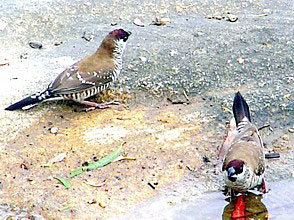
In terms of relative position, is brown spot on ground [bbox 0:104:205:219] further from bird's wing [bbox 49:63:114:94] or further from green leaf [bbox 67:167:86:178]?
bird's wing [bbox 49:63:114:94]

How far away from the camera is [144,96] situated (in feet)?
23.7

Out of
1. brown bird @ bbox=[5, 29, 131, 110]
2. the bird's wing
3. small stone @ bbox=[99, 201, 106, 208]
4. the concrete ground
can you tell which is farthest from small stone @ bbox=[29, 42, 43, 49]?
small stone @ bbox=[99, 201, 106, 208]

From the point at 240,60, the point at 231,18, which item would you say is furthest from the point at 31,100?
the point at 231,18

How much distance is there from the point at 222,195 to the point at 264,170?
0.43m

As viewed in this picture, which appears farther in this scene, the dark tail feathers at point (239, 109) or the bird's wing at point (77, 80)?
the bird's wing at point (77, 80)

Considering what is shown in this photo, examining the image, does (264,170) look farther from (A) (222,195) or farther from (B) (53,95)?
(B) (53,95)

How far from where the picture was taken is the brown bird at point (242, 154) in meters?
5.60

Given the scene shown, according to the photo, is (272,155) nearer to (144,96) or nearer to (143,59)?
(144,96)

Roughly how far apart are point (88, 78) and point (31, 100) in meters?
0.65

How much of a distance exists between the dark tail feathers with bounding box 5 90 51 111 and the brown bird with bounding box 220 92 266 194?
1.96m

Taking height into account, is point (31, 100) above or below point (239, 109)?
below

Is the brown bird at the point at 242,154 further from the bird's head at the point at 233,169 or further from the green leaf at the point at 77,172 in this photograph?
the green leaf at the point at 77,172

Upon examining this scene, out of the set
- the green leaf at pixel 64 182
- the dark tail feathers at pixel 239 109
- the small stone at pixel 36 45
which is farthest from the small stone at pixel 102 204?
the small stone at pixel 36 45

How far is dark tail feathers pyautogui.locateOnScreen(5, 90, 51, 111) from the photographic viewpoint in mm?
6879
